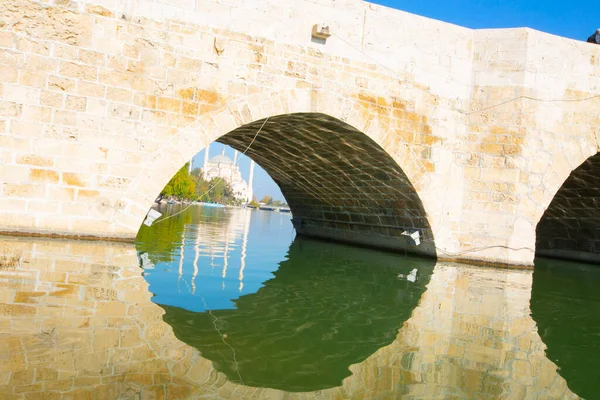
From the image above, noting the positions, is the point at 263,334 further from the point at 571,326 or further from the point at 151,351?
the point at 571,326

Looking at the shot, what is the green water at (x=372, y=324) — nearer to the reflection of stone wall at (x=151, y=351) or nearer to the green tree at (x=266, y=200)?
the reflection of stone wall at (x=151, y=351)

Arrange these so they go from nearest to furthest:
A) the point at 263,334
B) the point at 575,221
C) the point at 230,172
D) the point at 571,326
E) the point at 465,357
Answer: the point at 465,357, the point at 263,334, the point at 571,326, the point at 575,221, the point at 230,172

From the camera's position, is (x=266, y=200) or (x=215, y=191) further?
(x=266, y=200)

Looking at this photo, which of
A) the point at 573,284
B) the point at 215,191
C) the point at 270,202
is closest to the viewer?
the point at 573,284

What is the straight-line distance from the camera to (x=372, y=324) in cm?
379

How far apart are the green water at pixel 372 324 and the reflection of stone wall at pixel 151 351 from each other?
0.02 m

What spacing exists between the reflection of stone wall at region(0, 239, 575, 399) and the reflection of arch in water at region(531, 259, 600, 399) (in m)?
0.10

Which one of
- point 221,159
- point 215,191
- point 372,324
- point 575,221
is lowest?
point 372,324

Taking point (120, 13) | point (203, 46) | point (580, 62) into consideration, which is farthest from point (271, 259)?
point (580, 62)

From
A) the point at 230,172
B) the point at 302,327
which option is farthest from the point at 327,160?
the point at 230,172

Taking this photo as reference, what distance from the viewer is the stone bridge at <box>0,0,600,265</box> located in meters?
5.95

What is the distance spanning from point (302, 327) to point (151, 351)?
3.98 ft

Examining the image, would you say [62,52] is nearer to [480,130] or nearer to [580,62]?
[480,130]

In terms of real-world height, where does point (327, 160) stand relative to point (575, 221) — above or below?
above
